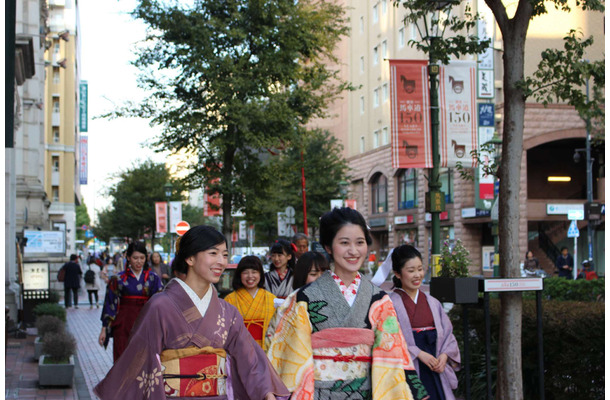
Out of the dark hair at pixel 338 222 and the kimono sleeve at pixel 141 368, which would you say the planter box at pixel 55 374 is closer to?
the kimono sleeve at pixel 141 368

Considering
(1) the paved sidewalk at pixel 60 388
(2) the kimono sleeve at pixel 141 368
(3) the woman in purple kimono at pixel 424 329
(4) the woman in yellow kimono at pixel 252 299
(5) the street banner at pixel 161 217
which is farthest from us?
(5) the street banner at pixel 161 217

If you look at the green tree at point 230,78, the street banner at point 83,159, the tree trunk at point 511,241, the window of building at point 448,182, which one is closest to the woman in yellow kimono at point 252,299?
the tree trunk at point 511,241

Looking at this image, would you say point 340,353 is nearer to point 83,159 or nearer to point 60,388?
point 60,388

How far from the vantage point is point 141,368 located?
4727 millimetres

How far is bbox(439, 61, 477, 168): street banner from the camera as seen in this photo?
1382cm

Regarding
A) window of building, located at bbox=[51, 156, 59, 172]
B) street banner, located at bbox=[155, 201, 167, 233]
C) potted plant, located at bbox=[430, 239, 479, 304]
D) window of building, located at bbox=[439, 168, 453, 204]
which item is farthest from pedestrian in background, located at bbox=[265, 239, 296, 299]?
window of building, located at bbox=[51, 156, 59, 172]

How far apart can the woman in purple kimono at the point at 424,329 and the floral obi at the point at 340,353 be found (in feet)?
5.34

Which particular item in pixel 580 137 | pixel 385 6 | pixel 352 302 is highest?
pixel 385 6

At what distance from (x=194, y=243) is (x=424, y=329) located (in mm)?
2395

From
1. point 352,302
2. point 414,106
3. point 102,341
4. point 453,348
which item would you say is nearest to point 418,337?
point 453,348

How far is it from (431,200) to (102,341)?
265 inches

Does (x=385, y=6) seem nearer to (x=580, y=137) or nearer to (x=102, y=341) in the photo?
(x=580, y=137)

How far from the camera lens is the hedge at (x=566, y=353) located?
25.6 feet

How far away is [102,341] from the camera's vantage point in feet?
31.7
